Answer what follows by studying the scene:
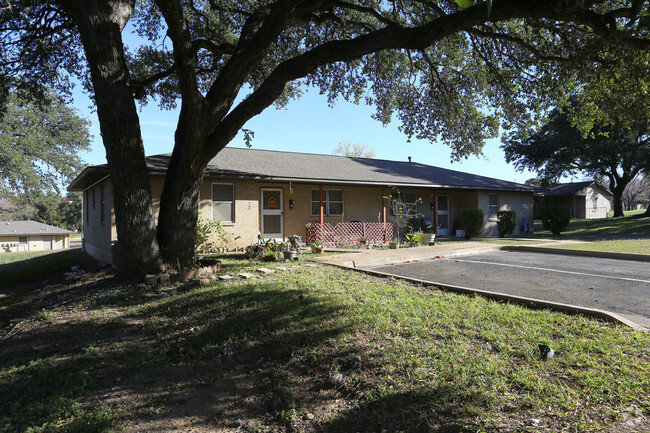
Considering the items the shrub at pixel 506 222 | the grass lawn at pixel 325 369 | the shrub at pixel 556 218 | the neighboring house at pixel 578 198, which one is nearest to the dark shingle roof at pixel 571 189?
the neighboring house at pixel 578 198

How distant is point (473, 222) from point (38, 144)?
32.7 meters

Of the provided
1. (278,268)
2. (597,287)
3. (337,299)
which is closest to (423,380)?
(337,299)

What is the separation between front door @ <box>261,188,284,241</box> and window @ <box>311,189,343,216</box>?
5.87ft

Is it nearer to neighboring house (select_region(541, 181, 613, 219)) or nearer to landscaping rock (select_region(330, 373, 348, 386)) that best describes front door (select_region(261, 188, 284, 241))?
landscaping rock (select_region(330, 373, 348, 386))

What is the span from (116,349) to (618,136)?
1446 inches

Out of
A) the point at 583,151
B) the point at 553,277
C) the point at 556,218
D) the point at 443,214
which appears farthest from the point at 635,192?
the point at 553,277

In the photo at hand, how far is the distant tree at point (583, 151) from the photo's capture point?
29.3 m

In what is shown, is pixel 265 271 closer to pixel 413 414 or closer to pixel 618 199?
pixel 413 414

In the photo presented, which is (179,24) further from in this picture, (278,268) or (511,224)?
(511,224)

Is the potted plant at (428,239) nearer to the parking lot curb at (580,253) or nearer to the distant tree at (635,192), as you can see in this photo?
the parking lot curb at (580,253)

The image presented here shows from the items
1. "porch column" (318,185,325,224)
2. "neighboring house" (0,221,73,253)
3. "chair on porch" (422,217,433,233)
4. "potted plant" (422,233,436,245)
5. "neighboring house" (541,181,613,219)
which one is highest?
"neighboring house" (541,181,613,219)

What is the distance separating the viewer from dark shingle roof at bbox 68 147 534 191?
45.3ft

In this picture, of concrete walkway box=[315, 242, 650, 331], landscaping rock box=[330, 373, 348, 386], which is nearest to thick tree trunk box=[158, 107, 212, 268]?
concrete walkway box=[315, 242, 650, 331]

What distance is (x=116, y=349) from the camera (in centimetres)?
479
